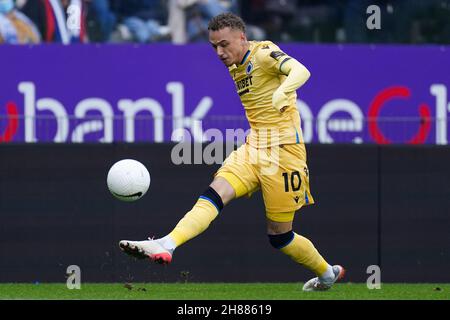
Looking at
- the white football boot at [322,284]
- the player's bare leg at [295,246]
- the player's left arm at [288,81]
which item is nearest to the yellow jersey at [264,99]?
the player's left arm at [288,81]

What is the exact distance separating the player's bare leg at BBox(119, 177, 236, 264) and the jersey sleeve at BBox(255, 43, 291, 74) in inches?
40.7

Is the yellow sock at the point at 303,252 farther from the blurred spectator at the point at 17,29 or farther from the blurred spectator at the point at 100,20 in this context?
the blurred spectator at the point at 17,29

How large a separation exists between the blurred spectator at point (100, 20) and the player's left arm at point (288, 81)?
6.24 m

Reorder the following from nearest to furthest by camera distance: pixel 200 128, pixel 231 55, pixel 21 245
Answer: pixel 231 55
pixel 21 245
pixel 200 128

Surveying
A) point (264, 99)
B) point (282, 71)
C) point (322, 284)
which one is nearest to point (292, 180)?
point (264, 99)

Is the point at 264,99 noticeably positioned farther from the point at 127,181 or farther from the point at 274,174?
the point at 127,181

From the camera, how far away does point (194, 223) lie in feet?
33.2

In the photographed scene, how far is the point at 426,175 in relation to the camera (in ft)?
43.0

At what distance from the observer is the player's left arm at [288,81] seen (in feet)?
32.2

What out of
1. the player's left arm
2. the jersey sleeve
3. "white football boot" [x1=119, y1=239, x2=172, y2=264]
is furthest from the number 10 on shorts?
"white football boot" [x1=119, y1=239, x2=172, y2=264]

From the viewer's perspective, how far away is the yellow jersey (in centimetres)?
1066
